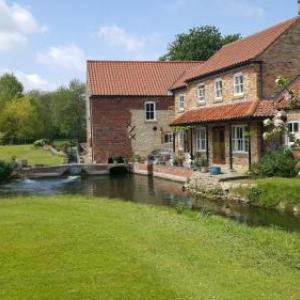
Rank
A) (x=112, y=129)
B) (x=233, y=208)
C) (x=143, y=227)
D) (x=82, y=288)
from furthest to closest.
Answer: (x=112, y=129)
(x=233, y=208)
(x=143, y=227)
(x=82, y=288)

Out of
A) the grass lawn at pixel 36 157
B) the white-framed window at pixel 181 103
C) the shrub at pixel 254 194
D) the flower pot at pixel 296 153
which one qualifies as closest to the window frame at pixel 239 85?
the flower pot at pixel 296 153

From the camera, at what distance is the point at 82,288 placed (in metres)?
8.10

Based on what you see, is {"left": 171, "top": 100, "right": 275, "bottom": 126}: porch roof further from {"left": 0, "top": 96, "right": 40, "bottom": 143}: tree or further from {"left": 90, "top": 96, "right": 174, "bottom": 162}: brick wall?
{"left": 0, "top": 96, "right": 40, "bottom": 143}: tree

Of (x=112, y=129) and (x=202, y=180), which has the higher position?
(x=112, y=129)

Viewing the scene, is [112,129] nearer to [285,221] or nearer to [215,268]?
[285,221]

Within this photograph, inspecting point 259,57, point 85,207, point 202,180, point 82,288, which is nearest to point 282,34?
point 259,57

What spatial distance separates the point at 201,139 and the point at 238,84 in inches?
238

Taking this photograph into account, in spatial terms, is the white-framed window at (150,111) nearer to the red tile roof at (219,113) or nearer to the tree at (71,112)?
the red tile roof at (219,113)

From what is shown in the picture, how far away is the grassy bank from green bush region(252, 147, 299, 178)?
3.91 feet

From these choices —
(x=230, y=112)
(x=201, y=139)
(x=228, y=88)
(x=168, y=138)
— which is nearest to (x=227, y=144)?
(x=230, y=112)

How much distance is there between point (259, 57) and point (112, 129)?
17.6 m

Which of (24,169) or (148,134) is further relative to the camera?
(148,134)

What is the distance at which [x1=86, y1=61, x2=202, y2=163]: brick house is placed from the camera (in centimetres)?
4212

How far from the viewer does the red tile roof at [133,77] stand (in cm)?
4291
